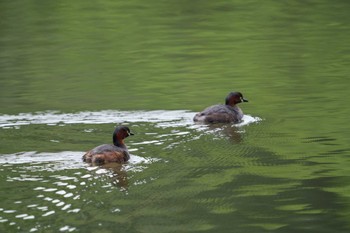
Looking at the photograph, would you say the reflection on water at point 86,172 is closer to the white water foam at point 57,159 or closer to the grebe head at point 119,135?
the white water foam at point 57,159

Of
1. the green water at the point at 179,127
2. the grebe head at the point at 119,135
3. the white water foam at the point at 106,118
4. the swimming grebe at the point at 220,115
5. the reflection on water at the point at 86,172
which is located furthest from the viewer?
the white water foam at the point at 106,118

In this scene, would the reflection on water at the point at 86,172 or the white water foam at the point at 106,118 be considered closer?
the reflection on water at the point at 86,172

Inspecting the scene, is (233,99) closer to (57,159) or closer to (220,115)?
(220,115)

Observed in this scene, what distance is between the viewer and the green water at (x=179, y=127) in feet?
45.1

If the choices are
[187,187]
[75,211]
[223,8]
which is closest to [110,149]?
[187,187]

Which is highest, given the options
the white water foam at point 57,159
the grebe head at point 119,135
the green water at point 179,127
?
the grebe head at point 119,135

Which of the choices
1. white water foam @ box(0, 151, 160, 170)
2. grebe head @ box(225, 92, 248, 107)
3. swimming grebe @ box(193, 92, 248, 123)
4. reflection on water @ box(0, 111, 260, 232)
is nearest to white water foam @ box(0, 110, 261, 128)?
reflection on water @ box(0, 111, 260, 232)

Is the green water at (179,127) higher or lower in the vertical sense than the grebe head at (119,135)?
lower

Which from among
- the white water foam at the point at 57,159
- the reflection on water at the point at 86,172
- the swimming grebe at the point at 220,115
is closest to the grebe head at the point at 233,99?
the swimming grebe at the point at 220,115

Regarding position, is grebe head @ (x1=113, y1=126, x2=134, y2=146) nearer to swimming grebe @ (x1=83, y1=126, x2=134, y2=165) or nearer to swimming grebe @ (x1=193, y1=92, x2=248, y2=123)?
swimming grebe @ (x1=83, y1=126, x2=134, y2=165)

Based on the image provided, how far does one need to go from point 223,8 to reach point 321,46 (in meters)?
13.6

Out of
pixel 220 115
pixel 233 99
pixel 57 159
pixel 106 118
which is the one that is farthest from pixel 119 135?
pixel 233 99

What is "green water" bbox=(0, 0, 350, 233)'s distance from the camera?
1376 cm

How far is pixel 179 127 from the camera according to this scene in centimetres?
1959
